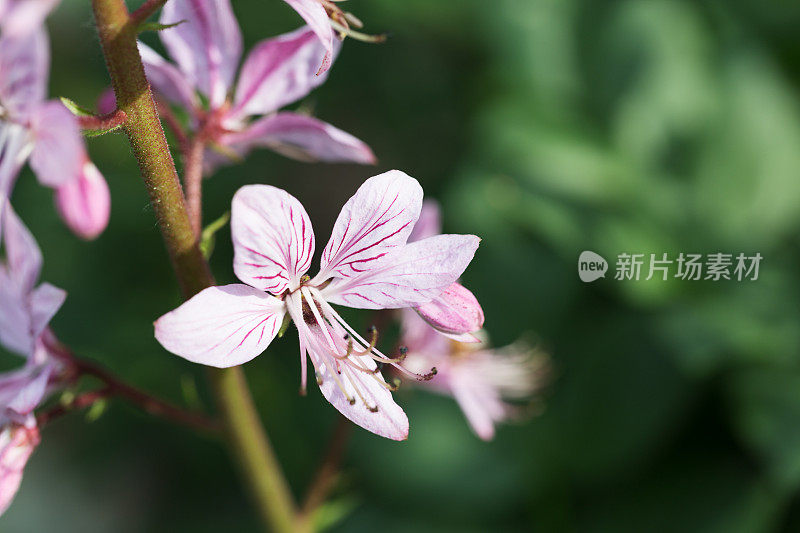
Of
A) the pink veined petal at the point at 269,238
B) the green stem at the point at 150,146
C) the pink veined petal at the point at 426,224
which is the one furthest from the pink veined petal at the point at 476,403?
the pink veined petal at the point at 269,238

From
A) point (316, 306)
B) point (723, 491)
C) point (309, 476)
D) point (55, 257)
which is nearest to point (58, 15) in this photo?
point (55, 257)

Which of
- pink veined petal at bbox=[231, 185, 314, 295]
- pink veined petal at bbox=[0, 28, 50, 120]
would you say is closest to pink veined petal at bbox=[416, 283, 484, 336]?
pink veined petal at bbox=[231, 185, 314, 295]

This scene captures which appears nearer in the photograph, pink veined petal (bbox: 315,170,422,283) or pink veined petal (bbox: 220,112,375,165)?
pink veined petal (bbox: 315,170,422,283)

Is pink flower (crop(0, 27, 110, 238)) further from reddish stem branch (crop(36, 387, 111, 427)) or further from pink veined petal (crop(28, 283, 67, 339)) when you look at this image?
reddish stem branch (crop(36, 387, 111, 427))

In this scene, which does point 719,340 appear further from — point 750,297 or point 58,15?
point 58,15

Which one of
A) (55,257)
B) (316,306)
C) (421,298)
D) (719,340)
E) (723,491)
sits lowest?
(55,257)

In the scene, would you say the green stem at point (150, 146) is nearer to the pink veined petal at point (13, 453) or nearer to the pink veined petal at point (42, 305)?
the pink veined petal at point (42, 305)
